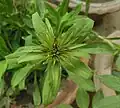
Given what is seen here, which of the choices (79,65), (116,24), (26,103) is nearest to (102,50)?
(79,65)

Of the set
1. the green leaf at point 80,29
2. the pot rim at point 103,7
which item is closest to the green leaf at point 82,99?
the green leaf at point 80,29

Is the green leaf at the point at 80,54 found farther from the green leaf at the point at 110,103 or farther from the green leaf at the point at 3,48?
the green leaf at the point at 3,48

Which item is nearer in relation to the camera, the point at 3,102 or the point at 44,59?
the point at 44,59

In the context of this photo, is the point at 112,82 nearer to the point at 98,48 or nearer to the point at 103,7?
the point at 98,48

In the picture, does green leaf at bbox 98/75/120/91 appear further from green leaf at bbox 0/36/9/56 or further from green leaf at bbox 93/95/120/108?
green leaf at bbox 0/36/9/56

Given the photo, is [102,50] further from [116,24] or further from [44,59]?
[116,24]

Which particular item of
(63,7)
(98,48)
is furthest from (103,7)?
(98,48)
